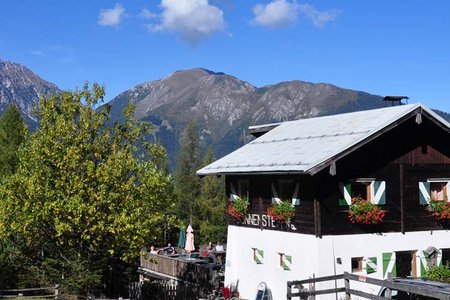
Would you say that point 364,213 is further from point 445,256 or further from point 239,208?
point 239,208

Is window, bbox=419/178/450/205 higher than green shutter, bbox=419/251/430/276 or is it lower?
higher

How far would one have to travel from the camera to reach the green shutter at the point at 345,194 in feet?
65.3

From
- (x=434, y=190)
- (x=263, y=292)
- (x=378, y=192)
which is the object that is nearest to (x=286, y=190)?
(x=378, y=192)

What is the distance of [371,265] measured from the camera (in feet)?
65.7

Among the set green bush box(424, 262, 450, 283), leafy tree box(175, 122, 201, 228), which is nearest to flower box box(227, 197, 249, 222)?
green bush box(424, 262, 450, 283)

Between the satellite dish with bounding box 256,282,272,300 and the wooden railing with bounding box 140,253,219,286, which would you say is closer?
the satellite dish with bounding box 256,282,272,300

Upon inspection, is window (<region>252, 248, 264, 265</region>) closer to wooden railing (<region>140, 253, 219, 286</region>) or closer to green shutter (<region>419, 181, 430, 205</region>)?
wooden railing (<region>140, 253, 219, 286</region>)

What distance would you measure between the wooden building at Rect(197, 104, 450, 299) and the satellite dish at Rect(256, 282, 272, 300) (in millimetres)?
242

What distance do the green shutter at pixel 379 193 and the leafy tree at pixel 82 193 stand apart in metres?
7.05

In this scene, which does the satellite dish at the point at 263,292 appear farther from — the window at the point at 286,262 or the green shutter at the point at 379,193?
the green shutter at the point at 379,193

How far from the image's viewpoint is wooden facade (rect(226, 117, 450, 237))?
1969 cm

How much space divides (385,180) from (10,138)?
2555cm

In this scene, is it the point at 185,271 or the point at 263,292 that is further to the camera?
the point at 185,271

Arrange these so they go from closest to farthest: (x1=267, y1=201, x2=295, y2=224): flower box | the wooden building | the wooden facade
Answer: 1. the wooden building
2. the wooden facade
3. (x1=267, y1=201, x2=295, y2=224): flower box
